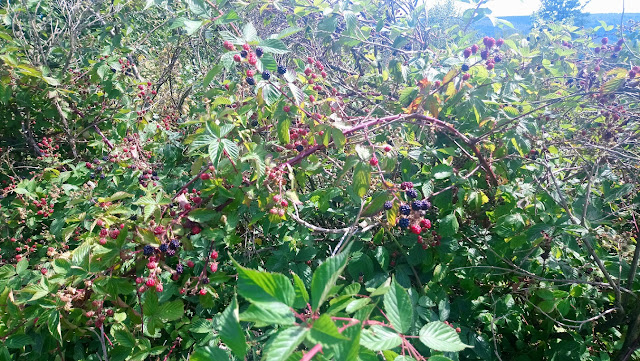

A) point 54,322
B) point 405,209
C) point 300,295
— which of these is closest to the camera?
point 300,295

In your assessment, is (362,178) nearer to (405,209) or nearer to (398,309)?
(405,209)

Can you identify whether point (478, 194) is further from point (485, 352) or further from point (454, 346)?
point (454, 346)

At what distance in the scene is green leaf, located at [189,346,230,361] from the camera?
822mm

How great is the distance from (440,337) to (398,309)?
154mm

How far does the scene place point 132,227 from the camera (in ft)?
5.55

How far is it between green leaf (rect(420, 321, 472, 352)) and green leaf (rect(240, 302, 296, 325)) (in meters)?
0.42

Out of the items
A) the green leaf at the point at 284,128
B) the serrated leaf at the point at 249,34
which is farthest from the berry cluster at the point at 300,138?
the serrated leaf at the point at 249,34

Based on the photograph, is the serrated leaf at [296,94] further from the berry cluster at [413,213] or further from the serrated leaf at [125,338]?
the serrated leaf at [125,338]

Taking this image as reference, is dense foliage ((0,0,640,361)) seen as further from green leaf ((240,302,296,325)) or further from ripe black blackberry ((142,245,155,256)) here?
green leaf ((240,302,296,325))

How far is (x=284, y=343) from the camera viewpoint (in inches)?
27.3

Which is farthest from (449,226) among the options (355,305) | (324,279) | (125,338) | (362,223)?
(125,338)

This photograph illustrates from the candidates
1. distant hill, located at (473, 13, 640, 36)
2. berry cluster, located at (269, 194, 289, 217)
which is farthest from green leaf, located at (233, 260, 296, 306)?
distant hill, located at (473, 13, 640, 36)

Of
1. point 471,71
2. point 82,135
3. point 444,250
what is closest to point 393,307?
point 444,250

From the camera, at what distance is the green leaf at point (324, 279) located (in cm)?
75
